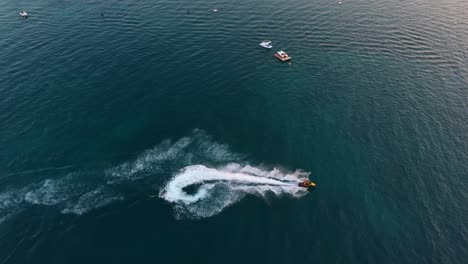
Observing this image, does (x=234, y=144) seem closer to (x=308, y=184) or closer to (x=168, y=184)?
(x=168, y=184)

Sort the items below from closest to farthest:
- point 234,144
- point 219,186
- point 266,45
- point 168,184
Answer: point 219,186
point 168,184
point 234,144
point 266,45

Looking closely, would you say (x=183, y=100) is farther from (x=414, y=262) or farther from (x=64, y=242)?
(x=414, y=262)

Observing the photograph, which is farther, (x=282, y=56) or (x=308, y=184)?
(x=282, y=56)

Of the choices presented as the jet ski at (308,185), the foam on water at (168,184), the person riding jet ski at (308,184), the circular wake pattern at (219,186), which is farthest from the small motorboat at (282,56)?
the person riding jet ski at (308,184)

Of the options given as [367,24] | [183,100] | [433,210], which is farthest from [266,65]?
[433,210]

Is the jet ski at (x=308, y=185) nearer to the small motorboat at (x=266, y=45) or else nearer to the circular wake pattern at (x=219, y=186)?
the circular wake pattern at (x=219, y=186)

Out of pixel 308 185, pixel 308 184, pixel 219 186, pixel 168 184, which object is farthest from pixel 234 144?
pixel 308 185
